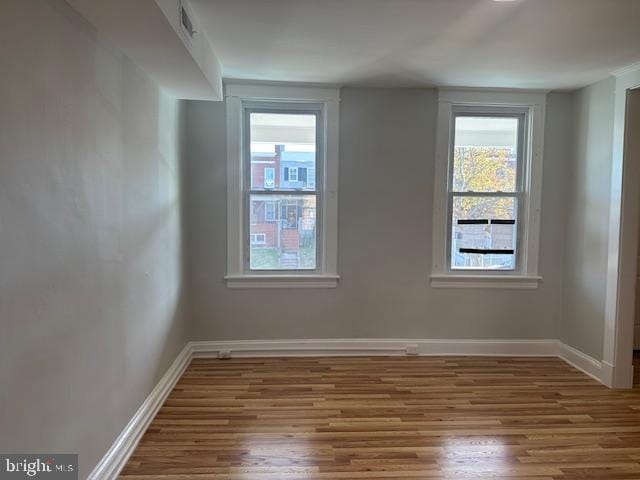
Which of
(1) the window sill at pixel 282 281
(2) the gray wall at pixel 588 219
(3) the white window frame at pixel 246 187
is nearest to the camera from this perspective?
(2) the gray wall at pixel 588 219

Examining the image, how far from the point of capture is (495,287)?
3.89 meters

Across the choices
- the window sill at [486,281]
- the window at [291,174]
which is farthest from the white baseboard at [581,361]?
the window at [291,174]

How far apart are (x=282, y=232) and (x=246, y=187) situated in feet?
1.76

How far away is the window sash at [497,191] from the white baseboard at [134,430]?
8.63 ft

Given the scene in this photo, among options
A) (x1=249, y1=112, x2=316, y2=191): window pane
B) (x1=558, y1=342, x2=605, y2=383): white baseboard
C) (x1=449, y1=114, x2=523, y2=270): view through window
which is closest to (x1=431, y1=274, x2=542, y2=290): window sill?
(x1=449, y1=114, x2=523, y2=270): view through window

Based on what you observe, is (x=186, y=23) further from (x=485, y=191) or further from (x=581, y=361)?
(x=581, y=361)

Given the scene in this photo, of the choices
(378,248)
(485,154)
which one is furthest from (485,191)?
(378,248)

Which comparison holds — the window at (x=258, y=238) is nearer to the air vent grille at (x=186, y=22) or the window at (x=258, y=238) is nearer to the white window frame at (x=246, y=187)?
the white window frame at (x=246, y=187)

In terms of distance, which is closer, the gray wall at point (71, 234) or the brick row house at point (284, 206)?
the gray wall at point (71, 234)

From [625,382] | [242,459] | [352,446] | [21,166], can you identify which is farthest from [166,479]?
[625,382]

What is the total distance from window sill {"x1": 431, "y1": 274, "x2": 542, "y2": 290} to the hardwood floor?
715 mm

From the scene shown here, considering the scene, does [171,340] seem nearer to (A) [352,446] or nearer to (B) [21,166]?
(A) [352,446]

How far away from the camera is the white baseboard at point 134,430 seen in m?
2.03

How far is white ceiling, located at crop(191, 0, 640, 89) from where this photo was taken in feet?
7.30
